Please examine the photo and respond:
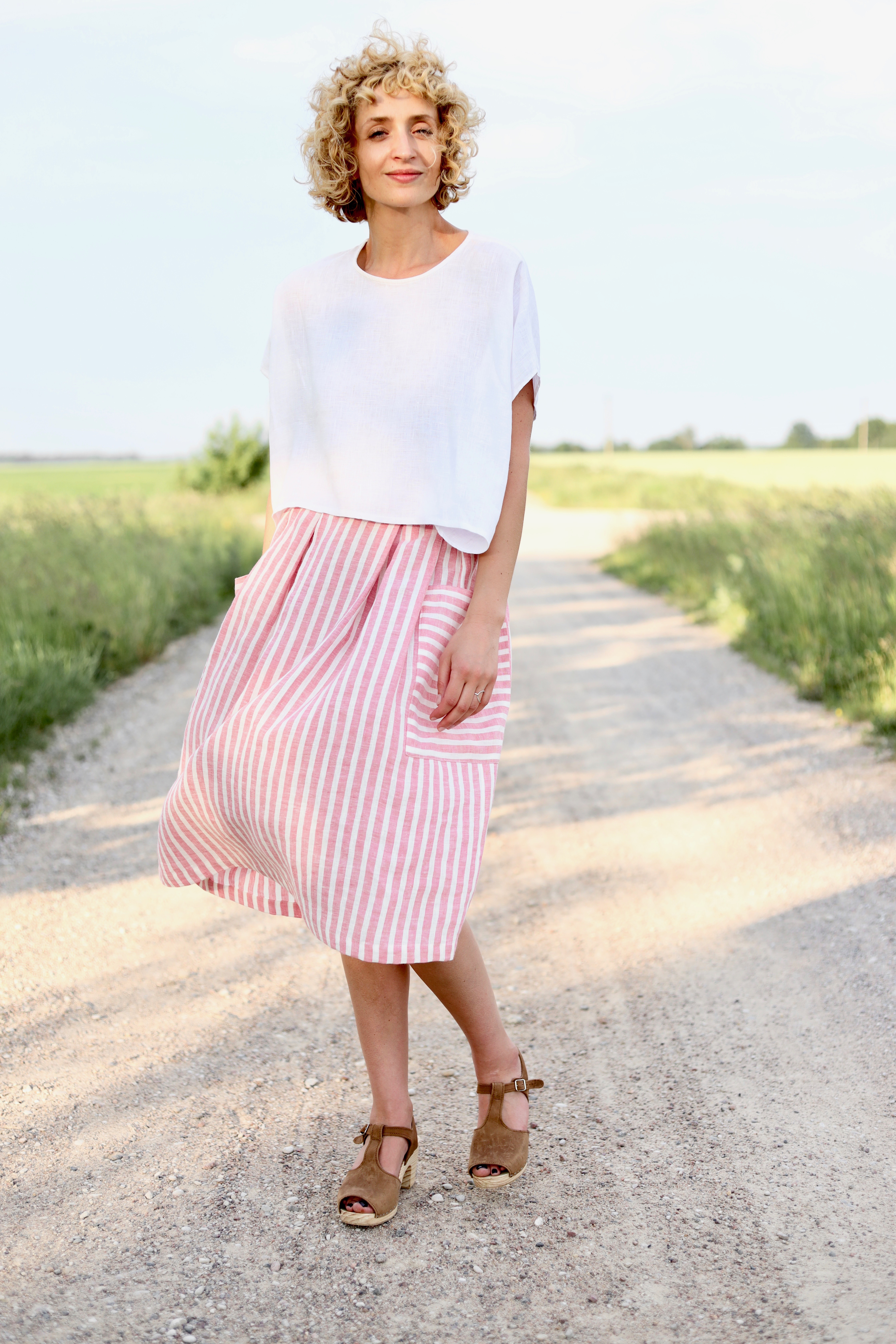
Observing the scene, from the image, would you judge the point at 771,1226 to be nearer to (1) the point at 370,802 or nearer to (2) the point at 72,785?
(1) the point at 370,802

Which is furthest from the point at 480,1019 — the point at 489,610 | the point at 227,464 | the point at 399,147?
the point at 227,464

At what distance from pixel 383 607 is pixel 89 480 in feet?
201

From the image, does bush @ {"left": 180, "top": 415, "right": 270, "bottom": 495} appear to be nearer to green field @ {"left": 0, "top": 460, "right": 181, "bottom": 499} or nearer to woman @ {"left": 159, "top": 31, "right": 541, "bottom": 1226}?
green field @ {"left": 0, "top": 460, "right": 181, "bottom": 499}

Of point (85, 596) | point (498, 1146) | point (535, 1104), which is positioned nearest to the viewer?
point (498, 1146)

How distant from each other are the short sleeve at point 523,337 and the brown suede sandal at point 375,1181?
147 cm

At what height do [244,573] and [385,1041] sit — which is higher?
[385,1041]

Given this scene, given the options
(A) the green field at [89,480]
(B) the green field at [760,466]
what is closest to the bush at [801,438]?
(B) the green field at [760,466]

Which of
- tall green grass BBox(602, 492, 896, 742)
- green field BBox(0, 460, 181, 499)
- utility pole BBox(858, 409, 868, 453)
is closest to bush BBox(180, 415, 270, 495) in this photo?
green field BBox(0, 460, 181, 499)

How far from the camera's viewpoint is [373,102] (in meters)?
2.15

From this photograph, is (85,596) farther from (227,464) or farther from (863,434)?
(863,434)

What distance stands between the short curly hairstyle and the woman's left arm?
0.48m

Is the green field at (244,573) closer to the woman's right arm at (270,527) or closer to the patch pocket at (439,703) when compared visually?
the woman's right arm at (270,527)

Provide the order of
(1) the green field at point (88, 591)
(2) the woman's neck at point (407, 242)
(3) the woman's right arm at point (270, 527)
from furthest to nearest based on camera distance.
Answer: (1) the green field at point (88, 591)
(3) the woman's right arm at point (270, 527)
(2) the woman's neck at point (407, 242)

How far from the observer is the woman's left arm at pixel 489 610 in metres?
2.05
